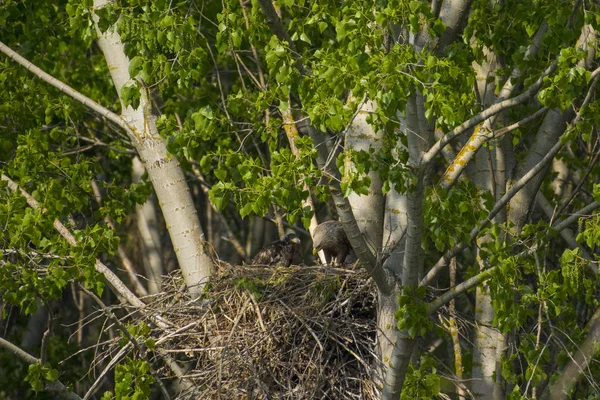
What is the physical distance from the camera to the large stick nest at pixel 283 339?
305 inches

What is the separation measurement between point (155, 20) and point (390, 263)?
7.19 feet

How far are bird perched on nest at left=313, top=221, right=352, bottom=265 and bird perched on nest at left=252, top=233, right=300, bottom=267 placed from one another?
1.34ft

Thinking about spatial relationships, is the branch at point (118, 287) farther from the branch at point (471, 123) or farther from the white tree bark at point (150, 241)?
the white tree bark at point (150, 241)

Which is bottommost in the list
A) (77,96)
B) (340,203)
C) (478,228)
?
(478,228)

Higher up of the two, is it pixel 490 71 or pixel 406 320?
pixel 490 71

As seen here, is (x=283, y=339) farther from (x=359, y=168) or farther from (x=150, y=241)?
(x=150, y=241)

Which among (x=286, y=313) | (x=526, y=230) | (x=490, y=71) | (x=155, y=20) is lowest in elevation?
(x=286, y=313)

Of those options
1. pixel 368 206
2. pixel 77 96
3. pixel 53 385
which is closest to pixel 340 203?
pixel 368 206

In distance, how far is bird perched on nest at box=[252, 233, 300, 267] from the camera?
9656mm

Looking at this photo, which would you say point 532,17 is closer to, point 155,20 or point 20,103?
point 155,20

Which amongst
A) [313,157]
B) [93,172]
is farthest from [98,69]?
[313,157]

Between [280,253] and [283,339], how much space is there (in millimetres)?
1918

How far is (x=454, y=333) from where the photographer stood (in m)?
8.66

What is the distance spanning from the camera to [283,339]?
311 inches
